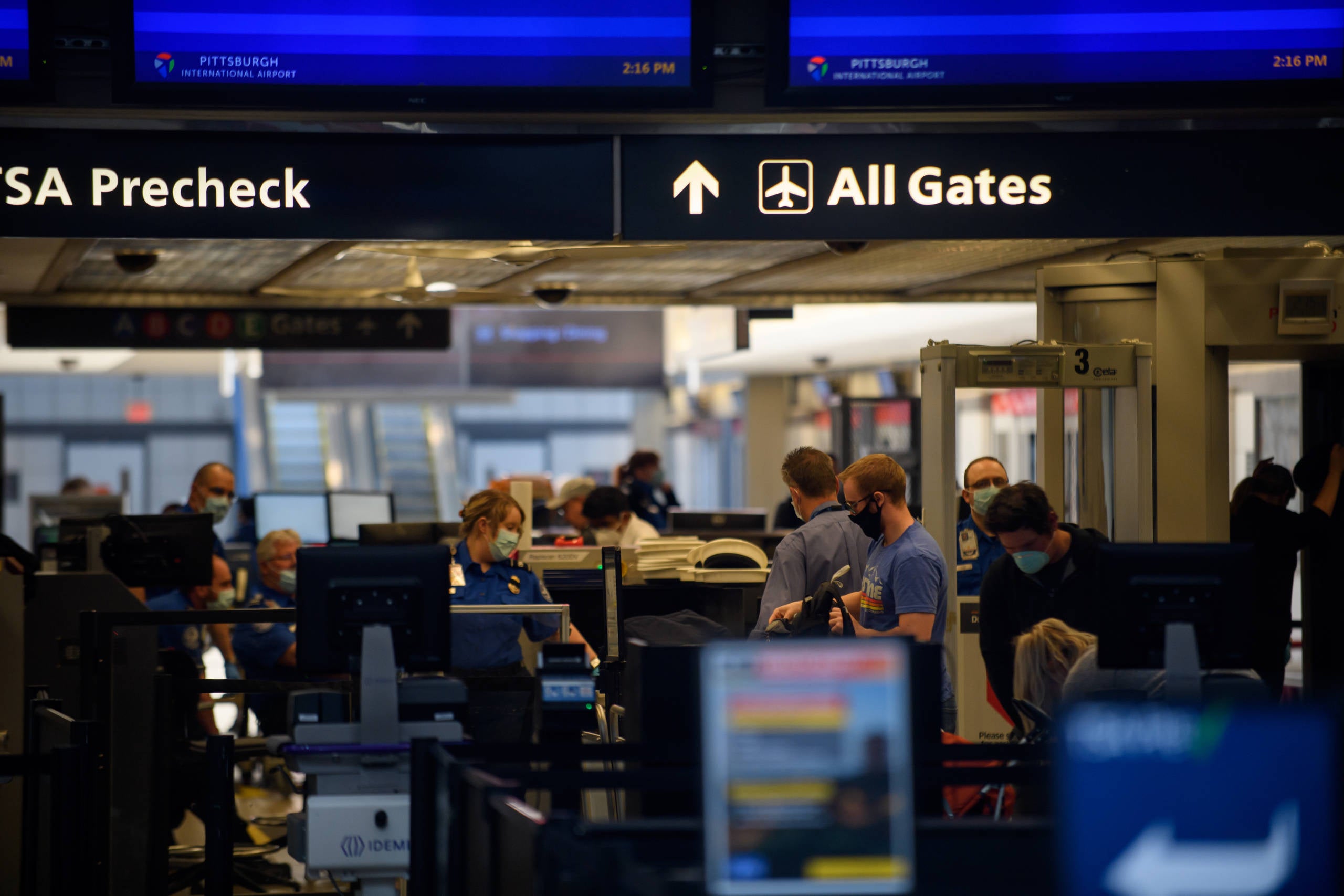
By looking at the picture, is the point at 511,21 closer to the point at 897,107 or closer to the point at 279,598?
the point at 897,107

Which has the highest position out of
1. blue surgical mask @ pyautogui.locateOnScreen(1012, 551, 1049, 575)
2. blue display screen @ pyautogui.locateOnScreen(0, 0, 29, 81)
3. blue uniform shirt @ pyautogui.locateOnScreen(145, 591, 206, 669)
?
blue display screen @ pyautogui.locateOnScreen(0, 0, 29, 81)

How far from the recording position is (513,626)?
5344 millimetres

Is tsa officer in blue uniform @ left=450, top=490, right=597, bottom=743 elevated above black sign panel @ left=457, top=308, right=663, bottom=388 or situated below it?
below

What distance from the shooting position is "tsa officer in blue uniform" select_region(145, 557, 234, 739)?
6.95 m

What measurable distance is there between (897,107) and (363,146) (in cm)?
136

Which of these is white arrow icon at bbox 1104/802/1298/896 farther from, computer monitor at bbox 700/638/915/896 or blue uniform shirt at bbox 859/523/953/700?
blue uniform shirt at bbox 859/523/953/700

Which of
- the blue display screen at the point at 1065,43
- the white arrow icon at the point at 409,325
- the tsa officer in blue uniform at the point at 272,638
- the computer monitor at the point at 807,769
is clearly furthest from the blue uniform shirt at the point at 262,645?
the computer monitor at the point at 807,769

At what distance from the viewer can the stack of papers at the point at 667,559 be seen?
6574 mm

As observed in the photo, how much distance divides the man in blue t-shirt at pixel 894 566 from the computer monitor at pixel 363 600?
1305 mm

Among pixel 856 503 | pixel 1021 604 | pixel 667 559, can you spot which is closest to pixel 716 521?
pixel 667 559

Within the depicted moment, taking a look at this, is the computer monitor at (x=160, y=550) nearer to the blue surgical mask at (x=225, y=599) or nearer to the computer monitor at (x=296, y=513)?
the blue surgical mask at (x=225, y=599)

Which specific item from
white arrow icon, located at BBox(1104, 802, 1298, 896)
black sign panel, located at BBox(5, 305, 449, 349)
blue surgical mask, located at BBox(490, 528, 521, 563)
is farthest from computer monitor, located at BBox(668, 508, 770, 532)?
white arrow icon, located at BBox(1104, 802, 1298, 896)

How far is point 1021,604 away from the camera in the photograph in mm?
4406

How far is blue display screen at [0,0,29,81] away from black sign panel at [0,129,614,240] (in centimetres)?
15
